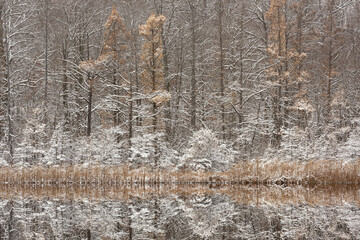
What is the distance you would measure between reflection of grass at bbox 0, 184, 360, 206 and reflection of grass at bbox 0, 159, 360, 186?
54cm

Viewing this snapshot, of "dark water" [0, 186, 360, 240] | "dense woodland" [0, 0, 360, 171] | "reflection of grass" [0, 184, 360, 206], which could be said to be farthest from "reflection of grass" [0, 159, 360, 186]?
"dark water" [0, 186, 360, 240]

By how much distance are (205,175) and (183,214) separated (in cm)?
843

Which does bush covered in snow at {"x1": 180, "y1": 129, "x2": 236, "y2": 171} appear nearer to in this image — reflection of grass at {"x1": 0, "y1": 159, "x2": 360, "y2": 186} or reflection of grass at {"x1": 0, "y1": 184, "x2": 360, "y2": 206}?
reflection of grass at {"x1": 0, "y1": 159, "x2": 360, "y2": 186}

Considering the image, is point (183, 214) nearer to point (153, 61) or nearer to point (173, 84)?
point (153, 61)

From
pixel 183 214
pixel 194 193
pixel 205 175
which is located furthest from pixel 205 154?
pixel 183 214

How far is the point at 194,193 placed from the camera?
1764 centimetres

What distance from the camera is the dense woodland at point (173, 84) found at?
77.2ft

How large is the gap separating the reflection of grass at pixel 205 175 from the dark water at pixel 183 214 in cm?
176

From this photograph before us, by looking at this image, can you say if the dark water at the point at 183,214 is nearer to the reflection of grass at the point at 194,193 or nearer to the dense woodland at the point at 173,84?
the reflection of grass at the point at 194,193

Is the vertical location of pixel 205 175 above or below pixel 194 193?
above

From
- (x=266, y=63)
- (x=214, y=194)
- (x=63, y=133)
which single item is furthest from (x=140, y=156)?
(x=266, y=63)

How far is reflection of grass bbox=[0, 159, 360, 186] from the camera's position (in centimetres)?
2011

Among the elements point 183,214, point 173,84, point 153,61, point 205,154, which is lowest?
point 183,214

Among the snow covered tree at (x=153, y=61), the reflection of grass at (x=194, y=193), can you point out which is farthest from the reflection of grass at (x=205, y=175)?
the snow covered tree at (x=153, y=61)
